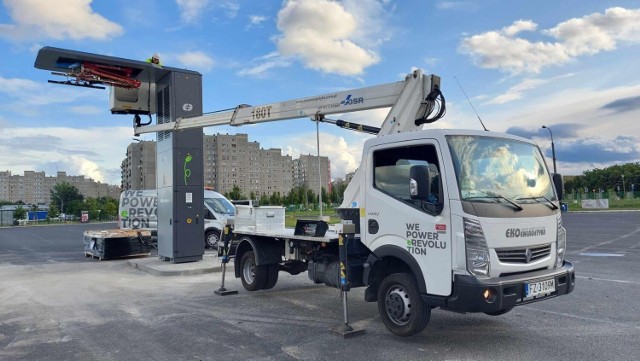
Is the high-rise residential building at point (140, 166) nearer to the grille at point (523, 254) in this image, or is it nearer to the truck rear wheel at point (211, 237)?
the truck rear wheel at point (211, 237)

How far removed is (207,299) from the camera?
8.59 m

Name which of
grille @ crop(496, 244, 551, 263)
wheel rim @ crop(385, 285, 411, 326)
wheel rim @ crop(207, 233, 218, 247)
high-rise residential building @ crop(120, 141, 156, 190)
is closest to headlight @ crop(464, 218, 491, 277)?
grille @ crop(496, 244, 551, 263)

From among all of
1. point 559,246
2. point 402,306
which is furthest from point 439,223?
point 559,246

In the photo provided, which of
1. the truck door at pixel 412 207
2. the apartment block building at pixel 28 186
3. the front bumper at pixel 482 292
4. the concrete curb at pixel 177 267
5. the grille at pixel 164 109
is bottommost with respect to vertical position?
the concrete curb at pixel 177 267

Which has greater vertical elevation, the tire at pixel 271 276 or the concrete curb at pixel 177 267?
the tire at pixel 271 276

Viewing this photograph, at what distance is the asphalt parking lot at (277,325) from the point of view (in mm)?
5289

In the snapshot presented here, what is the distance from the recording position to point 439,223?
516 centimetres

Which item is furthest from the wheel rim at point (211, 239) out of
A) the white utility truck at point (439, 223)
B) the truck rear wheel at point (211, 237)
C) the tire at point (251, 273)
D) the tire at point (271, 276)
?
the white utility truck at point (439, 223)

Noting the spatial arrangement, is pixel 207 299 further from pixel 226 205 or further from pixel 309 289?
pixel 226 205

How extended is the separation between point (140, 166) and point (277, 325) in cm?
11778

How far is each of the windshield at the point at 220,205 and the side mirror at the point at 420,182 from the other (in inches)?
542

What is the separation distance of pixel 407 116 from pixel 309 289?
4.42 meters

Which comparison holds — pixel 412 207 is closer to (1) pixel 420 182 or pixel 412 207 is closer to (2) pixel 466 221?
(1) pixel 420 182

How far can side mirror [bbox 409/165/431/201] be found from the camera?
16.5 ft
